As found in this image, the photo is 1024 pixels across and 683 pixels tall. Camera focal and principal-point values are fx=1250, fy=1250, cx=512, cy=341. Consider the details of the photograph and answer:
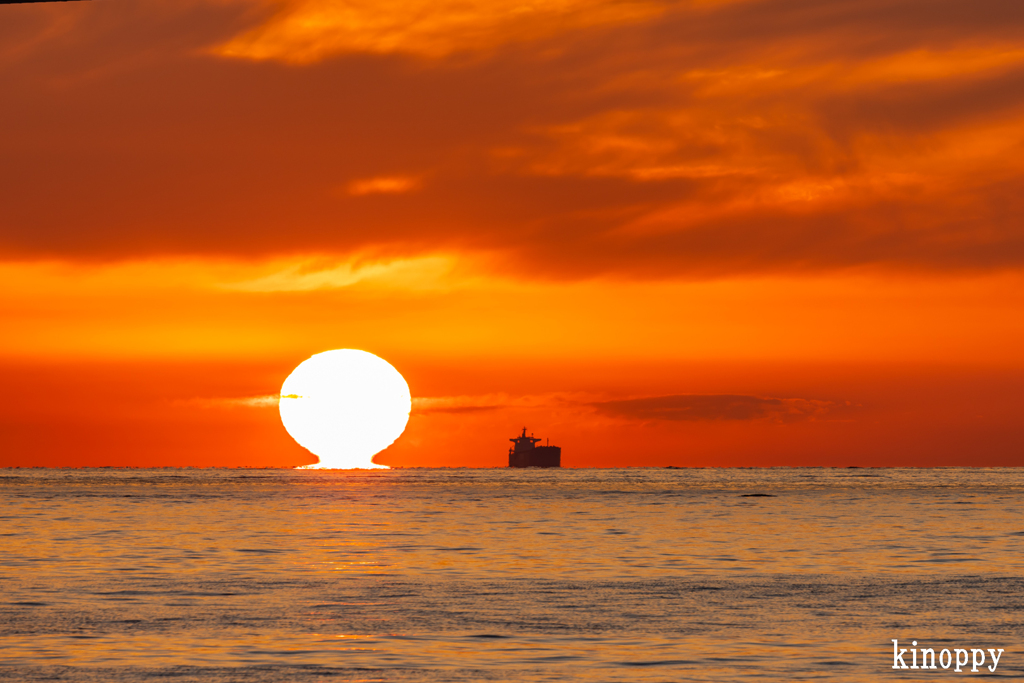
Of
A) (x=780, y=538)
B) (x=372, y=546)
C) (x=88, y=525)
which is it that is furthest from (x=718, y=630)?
(x=88, y=525)

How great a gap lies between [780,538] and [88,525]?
1560 inches

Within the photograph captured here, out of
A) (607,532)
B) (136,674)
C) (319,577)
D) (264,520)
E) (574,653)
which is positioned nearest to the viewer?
(136,674)

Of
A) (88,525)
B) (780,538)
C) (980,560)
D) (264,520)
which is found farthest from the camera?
(264,520)

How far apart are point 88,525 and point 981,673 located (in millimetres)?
61226

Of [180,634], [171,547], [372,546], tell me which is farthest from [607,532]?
[180,634]

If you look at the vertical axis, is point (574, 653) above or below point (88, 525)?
below

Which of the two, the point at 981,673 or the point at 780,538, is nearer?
the point at 981,673

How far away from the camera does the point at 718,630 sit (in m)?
26.6

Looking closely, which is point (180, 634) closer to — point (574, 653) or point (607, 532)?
point (574, 653)

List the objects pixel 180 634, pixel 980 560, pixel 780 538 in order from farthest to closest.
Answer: pixel 780 538 → pixel 980 560 → pixel 180 634

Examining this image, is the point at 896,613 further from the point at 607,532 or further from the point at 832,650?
the point at 607,532

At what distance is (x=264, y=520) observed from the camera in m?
81.2

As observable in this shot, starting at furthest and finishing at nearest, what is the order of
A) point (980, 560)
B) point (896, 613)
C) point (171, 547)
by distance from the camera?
point (171, 547) < point (980, 560) < point (896, 613)

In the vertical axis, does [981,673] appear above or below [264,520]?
below
